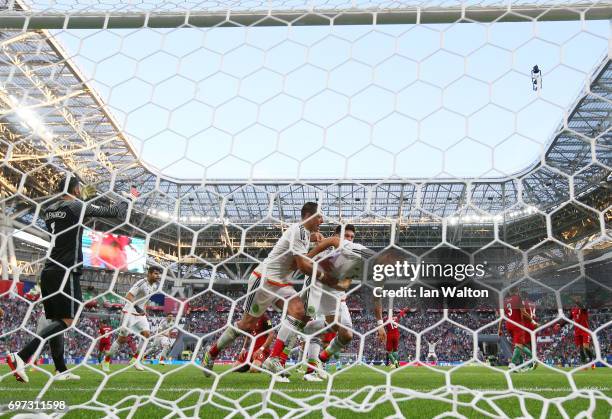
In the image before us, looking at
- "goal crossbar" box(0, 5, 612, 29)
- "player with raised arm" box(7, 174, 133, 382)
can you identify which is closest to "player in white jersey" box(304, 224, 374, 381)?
"goal crossbar" box(0, 5, 612, 29)

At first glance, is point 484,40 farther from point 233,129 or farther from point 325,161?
point 233,129

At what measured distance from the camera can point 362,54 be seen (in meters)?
2.85

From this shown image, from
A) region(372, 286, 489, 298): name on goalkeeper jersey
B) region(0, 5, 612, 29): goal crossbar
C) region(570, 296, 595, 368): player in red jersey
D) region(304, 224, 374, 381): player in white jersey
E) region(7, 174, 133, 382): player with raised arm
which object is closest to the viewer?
region(0, 5, 612, 29): goal crossbar

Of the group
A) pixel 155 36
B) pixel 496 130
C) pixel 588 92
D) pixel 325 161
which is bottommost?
pixel 325 161

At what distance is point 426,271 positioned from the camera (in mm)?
3984

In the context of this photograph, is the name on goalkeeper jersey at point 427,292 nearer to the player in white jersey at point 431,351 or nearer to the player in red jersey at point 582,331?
the player in red jersey at point 582,331

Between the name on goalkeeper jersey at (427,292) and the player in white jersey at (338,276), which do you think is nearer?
the player in white jersey at (338,276)

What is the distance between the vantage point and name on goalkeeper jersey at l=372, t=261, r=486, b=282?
327cm

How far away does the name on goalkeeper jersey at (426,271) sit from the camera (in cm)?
327

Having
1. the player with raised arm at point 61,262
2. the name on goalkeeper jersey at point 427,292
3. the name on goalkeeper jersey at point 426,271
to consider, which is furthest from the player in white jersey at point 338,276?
the player with raised arm at point 61,262

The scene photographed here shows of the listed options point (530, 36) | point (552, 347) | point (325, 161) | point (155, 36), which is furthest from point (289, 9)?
point (552, 347)

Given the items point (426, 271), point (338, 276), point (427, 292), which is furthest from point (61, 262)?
point (427, 292)

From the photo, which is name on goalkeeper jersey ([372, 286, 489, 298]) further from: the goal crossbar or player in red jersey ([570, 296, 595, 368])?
player in red jersey ([570, 296, 595, 368])

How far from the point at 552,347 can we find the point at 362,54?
12538mm
